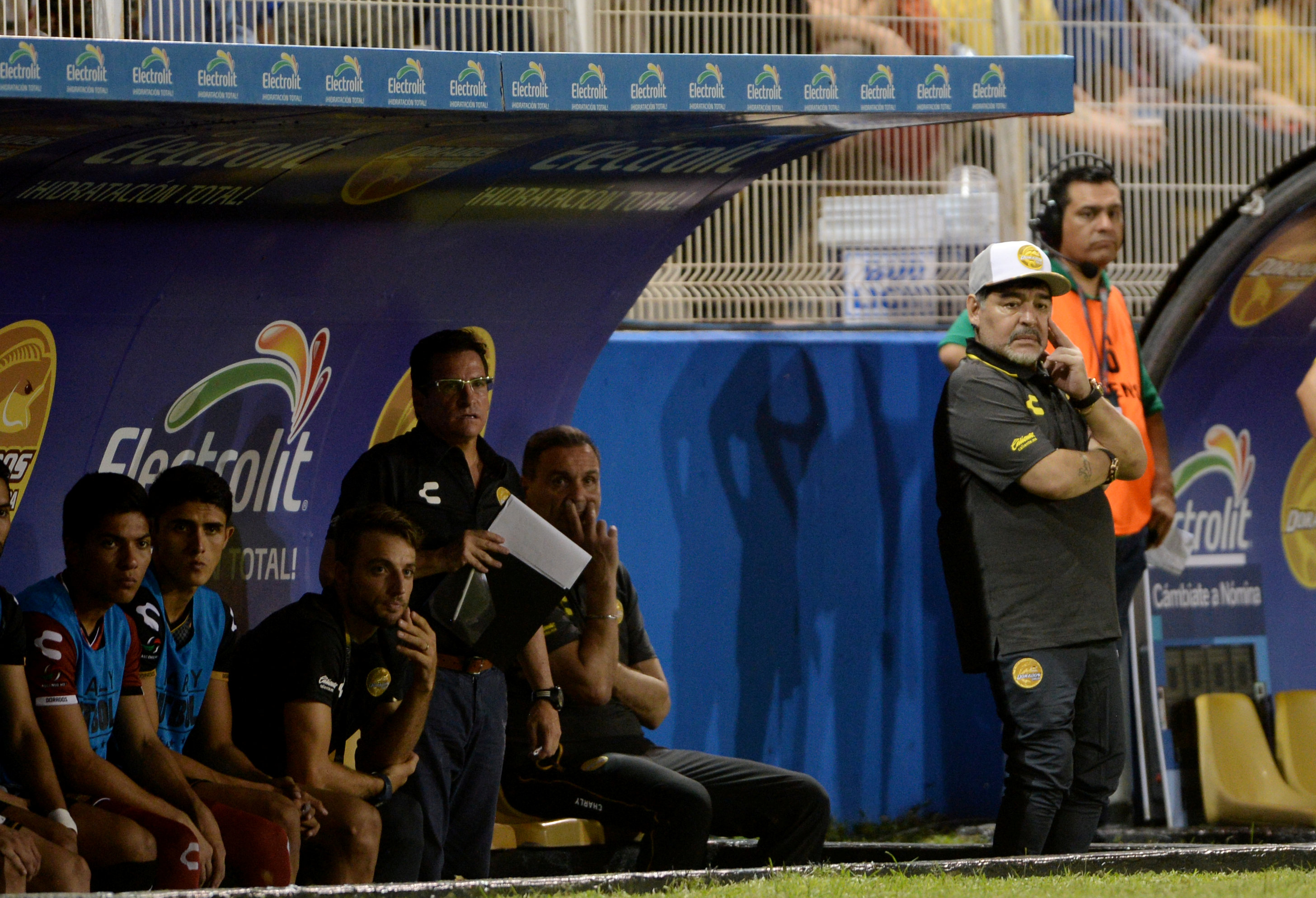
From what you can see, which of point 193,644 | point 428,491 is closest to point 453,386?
point 428,491

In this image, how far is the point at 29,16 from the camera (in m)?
5.99

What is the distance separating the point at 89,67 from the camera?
13.3ft

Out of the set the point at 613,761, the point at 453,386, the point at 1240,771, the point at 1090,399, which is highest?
the point at 453,386

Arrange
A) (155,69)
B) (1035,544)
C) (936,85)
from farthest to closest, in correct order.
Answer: (1035,544) → (936,85) → (155,69)

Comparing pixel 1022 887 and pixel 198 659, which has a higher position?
pixel 198 659

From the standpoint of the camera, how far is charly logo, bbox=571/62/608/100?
15.2 feet

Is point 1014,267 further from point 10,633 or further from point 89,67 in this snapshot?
point 10,633

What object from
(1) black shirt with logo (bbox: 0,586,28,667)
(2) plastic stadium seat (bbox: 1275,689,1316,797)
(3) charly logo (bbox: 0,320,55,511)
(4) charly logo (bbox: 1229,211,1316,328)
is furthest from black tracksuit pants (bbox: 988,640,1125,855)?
(3) charly logo (bbox: 0,320,55,511)

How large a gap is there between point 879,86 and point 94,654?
2.58 metres

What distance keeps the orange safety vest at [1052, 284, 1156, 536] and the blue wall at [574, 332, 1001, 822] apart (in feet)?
3.72

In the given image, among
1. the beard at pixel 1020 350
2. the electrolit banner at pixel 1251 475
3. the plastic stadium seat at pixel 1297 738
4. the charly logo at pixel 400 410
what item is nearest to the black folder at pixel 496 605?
the charly logo at pixel 400 410

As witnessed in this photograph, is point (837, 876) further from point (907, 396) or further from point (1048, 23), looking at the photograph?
point (1048, 23)

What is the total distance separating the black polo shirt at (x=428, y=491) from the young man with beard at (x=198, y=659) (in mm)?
385

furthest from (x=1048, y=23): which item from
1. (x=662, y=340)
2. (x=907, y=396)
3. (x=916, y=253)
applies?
(x=662, y=340)
